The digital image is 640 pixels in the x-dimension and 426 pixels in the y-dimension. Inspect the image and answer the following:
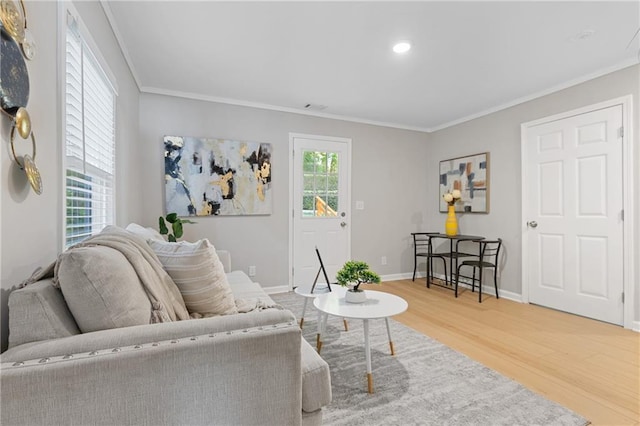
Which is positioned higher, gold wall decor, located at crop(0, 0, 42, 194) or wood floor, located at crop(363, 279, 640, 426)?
gold wall decor, located at crop(0, 0, 42, 194)

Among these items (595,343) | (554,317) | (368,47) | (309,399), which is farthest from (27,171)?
(554,317)

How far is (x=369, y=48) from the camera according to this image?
2.52 m

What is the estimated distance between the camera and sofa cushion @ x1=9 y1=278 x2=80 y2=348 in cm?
86

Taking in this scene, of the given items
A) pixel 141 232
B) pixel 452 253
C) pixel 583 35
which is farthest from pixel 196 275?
pixel 452 253

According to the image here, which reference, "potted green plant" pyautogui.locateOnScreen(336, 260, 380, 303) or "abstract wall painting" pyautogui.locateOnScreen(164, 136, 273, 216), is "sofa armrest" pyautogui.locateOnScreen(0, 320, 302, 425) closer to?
"potted green plant" pyautogui.locateOnScreen(336, 260, 380, 303)

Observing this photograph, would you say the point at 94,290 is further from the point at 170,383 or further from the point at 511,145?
the point at 511,145

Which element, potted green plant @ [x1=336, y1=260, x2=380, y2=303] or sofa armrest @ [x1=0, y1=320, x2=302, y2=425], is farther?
potted green plant @ [x1=336, y1=260, x2=380, y2=303]

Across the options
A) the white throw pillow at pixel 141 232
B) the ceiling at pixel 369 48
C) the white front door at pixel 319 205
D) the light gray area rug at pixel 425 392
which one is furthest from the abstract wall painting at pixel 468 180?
the white throw pillow at pixel 141 232

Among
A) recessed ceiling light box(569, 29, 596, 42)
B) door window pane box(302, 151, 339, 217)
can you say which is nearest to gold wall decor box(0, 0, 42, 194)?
door window pane box(302, 151, 339, 217)

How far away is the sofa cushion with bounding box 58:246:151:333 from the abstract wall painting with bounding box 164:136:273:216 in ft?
8.55

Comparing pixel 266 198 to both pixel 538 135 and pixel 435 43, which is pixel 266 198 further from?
pixel 538 135

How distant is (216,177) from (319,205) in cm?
140

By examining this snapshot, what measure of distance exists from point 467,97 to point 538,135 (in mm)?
882

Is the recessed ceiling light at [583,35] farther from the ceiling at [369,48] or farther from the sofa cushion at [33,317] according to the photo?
the sofa cushion at [33,317]
